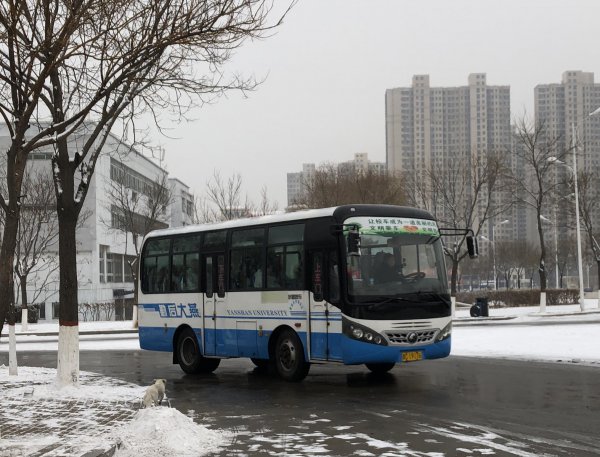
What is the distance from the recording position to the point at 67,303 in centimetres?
1411

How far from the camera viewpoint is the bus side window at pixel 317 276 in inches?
575

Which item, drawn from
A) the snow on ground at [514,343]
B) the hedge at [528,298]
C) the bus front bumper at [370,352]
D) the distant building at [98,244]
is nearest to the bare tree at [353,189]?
the hedge at [528,298]

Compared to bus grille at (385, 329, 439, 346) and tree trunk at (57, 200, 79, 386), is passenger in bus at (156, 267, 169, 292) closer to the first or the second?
tree trunk at (57, 200, 79, 386)

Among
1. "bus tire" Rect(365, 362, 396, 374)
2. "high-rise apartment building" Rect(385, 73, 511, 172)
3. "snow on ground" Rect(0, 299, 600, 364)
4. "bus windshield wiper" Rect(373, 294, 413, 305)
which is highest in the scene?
"high-rise apartment building" Rect(385, 73, 511, 172)

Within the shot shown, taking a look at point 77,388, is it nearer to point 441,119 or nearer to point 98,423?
point 98,423

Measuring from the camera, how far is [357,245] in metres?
13.6

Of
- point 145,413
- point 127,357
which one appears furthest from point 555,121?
point 145,413

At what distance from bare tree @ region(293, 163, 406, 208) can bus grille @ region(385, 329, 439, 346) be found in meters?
31.8

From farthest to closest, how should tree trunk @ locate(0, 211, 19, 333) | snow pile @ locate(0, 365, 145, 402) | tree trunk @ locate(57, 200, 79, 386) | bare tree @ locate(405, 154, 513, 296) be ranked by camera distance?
1. bare tree @ locate(405, 154, 513, 296)
2. tree trunk @ locate(57, 200, 79, 386)
3. snow pile @ locate(0, 365, 145, 402)
4. tree trunk @ locate(0, 211, 19, 333)

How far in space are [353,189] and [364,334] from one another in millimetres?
35045

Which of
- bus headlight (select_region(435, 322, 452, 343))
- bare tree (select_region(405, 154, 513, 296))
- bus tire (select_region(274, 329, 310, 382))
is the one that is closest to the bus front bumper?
bus headlight (select_region(435, 322, 452, 343))

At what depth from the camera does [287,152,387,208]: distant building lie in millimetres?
55719

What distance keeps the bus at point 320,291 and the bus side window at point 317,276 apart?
0.02m

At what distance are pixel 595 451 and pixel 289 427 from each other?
3.62 metres
